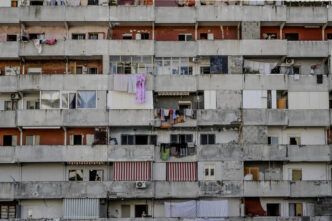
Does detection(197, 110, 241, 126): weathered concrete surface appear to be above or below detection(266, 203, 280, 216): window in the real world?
above

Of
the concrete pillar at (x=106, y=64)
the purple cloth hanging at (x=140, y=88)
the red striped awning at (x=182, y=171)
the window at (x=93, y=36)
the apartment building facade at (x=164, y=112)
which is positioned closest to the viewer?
the apartment building facade at (x=164, y=112)

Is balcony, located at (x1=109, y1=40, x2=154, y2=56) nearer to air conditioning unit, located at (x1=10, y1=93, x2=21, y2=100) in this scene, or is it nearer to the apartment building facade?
the apartment building facade

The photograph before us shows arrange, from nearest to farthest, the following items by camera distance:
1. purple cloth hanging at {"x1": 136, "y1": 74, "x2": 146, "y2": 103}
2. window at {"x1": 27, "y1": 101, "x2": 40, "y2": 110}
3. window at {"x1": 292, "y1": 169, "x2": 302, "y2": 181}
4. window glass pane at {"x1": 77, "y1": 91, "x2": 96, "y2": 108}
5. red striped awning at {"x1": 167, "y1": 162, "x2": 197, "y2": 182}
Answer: red striped awning at {"x1": 167, "y1": 162, "x2": 197, "y2": 182} → purple cloth hanging at {"x1": 136, "y1": 74, "x2": 146, "y2": 103} → window glass pane at {"x1": 77, "y1": 91, "x2": 96, "y2": 108} → window at {"x1": 292, "y1": 169, "x2": 302, "y2": 181} → window at {"x1": 27, "y1": 101, "x2": 40, "y2": 110}

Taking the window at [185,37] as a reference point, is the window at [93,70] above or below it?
below

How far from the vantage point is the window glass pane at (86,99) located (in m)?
50.6

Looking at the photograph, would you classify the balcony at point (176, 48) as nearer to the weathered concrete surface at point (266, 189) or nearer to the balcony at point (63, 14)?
Answer: the balcony at point (63, 14)

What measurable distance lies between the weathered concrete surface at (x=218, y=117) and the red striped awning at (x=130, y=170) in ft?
16.8

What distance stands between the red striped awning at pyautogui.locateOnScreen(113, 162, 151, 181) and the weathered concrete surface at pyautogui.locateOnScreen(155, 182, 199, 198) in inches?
53.0

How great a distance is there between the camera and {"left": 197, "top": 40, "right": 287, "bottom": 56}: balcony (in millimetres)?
51125

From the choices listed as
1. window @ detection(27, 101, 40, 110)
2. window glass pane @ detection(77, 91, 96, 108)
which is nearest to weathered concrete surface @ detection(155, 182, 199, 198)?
window glass pane @ detection(77, 91, 96, 108)

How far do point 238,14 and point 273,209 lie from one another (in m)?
14.9

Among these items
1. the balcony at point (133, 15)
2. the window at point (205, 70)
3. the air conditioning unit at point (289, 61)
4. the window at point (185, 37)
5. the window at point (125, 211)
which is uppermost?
the balcony at point (133, 15)

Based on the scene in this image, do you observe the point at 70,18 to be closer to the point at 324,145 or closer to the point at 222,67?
the point at 222,67

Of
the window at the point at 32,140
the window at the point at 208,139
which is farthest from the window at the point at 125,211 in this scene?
the window at the point at 32,140
